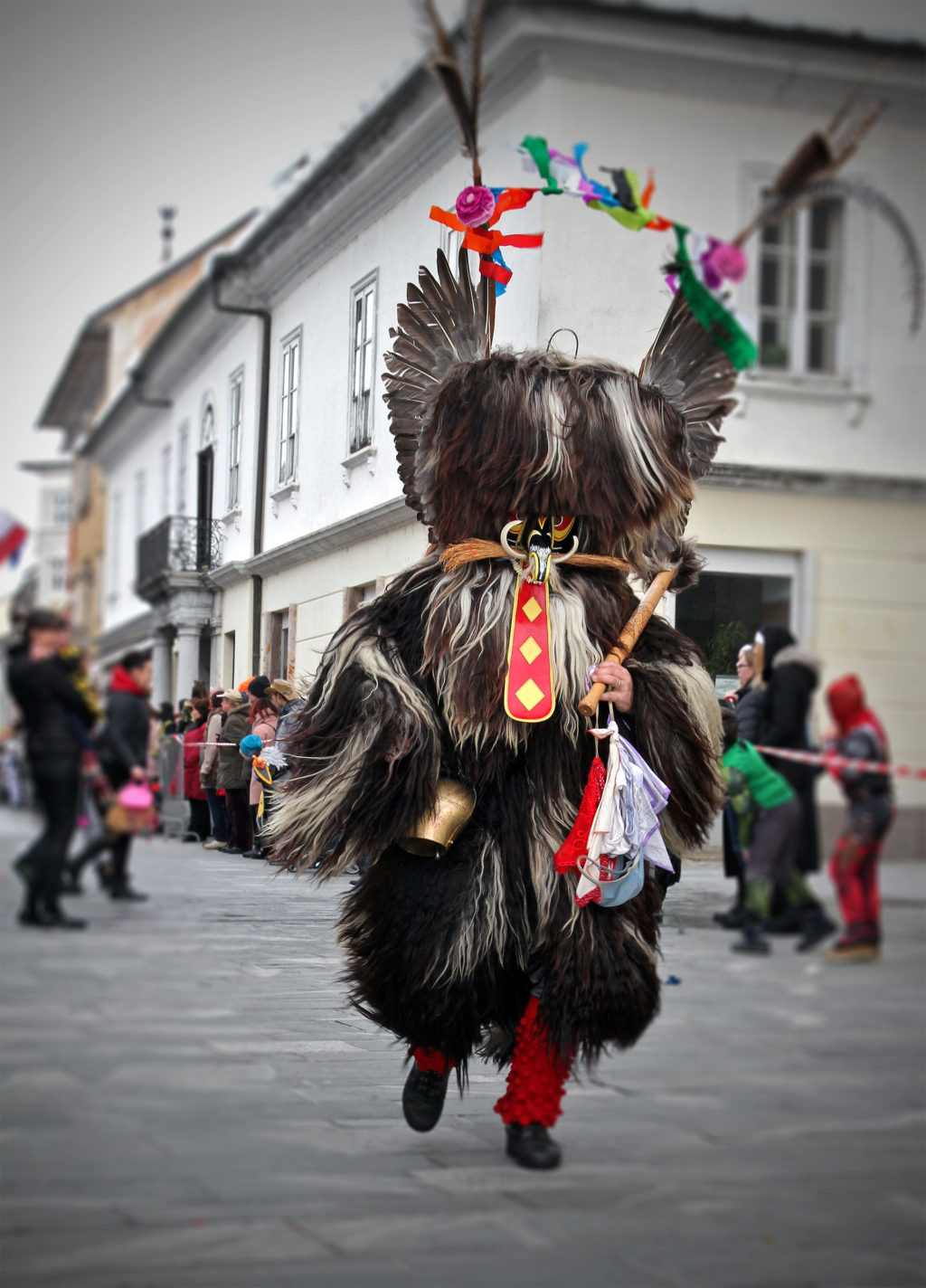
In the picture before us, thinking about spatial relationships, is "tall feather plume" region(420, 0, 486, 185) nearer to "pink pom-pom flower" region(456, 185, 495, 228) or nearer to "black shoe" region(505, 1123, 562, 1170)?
"pink pom-pom flower" region(456, 185, 495, 228)

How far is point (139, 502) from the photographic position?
2010 mm

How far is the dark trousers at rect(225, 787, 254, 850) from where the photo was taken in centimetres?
195

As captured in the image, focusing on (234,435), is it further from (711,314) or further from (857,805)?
(857,805)

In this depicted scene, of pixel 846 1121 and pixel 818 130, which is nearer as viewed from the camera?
pixel 818 130

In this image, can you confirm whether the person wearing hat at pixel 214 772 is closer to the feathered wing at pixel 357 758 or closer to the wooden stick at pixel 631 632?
the feathered wing at pixel 357 758

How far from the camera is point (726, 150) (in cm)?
180

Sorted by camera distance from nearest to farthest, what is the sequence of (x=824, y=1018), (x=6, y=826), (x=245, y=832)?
(x=6, y=826) → (x=824, y=1018) → (x=245, y=832)

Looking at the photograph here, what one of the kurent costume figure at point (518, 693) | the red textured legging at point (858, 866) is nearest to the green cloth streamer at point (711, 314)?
the kurent costume figure at point (518, 693)

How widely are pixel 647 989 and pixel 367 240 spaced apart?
3.46 ft

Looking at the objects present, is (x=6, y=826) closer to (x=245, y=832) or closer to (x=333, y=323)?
(x=245, y=832)

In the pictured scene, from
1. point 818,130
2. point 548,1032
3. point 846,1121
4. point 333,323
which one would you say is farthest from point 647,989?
point 818,130

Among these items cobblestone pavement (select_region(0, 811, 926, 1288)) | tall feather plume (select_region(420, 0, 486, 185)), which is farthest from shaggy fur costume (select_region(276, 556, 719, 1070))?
tall feather plume (select_region(420, 0, 486, 185))

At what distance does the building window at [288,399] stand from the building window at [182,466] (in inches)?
5.9

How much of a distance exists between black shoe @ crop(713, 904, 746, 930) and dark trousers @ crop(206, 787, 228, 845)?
0.66 m
